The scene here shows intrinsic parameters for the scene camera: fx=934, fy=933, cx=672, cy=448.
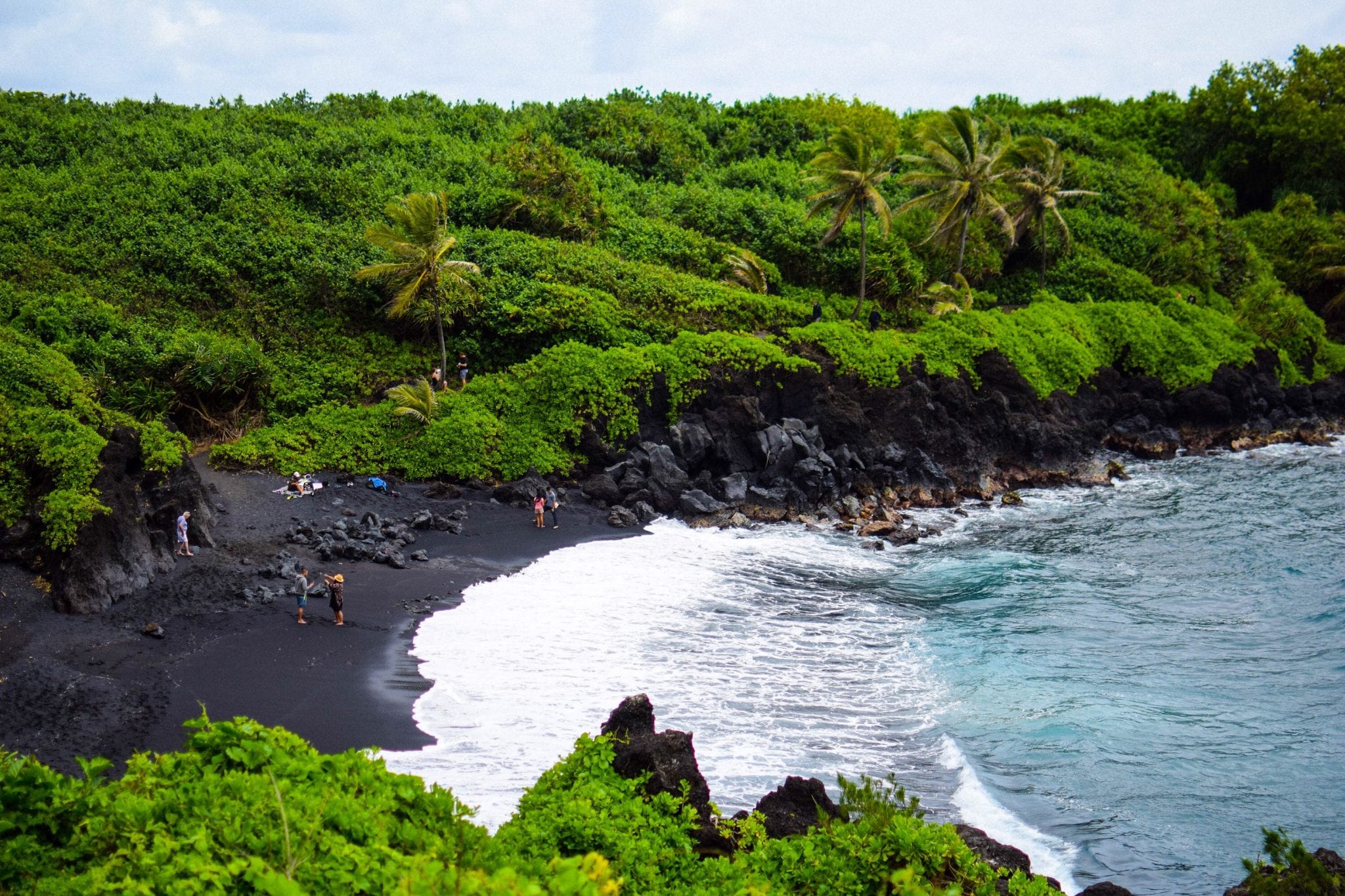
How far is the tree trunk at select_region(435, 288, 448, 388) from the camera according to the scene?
27.9 metres

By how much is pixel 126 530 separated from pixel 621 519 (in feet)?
37.9

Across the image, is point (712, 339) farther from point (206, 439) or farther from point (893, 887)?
point (893, 887)

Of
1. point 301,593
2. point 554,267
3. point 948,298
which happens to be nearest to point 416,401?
point 554,267

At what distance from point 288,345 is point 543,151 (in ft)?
46.0

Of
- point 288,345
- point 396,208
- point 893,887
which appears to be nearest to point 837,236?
point 396,208

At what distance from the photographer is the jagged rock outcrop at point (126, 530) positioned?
16.8 metres

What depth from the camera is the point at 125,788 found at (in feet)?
24.1

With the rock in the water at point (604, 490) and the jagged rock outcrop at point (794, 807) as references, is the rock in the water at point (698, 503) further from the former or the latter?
the jagged rock outcrop at point (794, 807)

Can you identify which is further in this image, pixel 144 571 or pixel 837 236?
pixel 837 236

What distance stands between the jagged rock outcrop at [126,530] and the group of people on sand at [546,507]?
24.7 feet

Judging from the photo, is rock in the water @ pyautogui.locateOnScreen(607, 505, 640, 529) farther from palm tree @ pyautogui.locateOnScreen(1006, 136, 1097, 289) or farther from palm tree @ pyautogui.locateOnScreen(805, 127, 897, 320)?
palm tree @ pyautogui.locateOnScreen(1006, 136, 1097, 289)

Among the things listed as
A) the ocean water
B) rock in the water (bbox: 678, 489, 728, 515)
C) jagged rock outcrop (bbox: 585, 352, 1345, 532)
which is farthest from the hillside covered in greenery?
the ocean water

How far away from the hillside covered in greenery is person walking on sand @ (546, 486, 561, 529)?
139cm

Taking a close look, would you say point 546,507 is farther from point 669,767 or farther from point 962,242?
point 962,242
